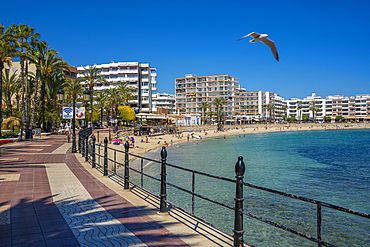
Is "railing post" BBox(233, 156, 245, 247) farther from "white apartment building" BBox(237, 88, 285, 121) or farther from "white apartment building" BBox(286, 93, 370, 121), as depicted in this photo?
"white apartment building" BBox(286, 93, 370, 121)

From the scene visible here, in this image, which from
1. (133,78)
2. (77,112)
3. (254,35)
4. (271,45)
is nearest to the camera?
(271,45)

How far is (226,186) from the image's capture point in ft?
52.9

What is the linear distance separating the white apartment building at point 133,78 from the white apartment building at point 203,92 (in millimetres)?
36988

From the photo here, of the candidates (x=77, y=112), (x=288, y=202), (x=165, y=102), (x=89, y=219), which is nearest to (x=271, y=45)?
(x=89, y=219)

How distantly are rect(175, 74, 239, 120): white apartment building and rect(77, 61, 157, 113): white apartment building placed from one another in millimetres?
36988

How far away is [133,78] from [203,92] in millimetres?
44611

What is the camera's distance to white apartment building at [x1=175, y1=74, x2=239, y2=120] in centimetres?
12644

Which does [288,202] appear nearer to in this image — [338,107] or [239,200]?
[239,200]

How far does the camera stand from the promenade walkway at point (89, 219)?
14.8ft

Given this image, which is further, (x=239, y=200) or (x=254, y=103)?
(x=254, y=103)

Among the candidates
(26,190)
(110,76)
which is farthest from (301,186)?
(110,76)

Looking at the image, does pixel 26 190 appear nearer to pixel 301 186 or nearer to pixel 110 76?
pixel 301 186

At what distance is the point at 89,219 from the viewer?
5.45 metres

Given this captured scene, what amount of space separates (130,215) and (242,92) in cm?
15215
